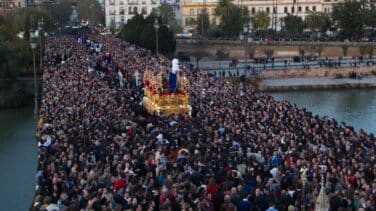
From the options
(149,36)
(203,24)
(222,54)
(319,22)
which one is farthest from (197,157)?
(203,24)

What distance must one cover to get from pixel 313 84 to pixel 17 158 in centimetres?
2311

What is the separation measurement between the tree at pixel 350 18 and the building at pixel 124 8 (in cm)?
3945

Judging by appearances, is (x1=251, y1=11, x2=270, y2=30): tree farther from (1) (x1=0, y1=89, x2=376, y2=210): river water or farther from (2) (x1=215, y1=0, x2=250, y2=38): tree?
(1) (x1=0, y1=89, x2=376, y2=210): river water

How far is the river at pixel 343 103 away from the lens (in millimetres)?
32719

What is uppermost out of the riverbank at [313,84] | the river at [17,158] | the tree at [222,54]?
the tree at [222,54]

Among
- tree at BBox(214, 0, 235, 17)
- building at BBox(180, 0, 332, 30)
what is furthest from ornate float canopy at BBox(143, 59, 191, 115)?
building at BBox(180, 0, 332, 30)

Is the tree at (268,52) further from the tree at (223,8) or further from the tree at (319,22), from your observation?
the tree at (223,8)

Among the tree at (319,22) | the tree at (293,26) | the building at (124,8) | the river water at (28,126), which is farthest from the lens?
the building at (124,8)

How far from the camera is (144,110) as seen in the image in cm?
2272

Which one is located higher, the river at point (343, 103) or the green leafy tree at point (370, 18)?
the green leafy tree at point (370, 18)

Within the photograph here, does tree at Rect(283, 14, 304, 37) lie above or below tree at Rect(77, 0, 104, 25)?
below

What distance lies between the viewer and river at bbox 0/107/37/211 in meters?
19.8

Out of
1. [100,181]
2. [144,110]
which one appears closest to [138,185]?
[100,181]


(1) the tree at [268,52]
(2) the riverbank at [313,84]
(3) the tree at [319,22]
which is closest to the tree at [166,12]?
(3) the tree at [319,22]
